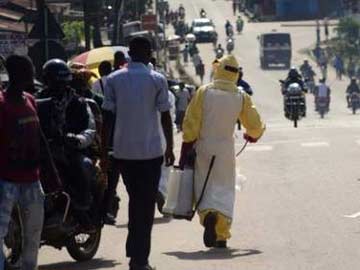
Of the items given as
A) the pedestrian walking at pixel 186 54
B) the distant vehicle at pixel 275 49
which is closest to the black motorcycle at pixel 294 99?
the distant vehicle at pixel 275 49

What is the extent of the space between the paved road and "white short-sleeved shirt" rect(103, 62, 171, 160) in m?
1.43

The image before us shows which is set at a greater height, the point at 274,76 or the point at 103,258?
the point at 103,258

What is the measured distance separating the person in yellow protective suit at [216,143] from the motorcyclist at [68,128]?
68.5 inches

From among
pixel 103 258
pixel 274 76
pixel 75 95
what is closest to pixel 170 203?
pixel 103 258

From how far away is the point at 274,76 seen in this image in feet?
279

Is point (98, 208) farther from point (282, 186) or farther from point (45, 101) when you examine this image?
point (282, 186)

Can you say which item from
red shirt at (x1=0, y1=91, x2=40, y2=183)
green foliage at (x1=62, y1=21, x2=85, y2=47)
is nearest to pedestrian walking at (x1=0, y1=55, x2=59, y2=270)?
red shirt at (x1=0, y1=91, x2=40, y2=183)

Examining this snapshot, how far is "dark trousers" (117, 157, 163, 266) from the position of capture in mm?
11547

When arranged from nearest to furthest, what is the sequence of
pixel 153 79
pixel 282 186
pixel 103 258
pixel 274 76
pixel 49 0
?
pixel 153 79 → pixel 103 258 → pixel 282 186 → pixel 49 0 → pixel 274 76

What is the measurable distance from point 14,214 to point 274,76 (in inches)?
2916

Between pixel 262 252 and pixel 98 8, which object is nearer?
pixel 262 252

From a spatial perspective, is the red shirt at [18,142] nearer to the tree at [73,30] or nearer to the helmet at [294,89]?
the helmet at [294,89]

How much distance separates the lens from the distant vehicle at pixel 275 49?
88.1 meters

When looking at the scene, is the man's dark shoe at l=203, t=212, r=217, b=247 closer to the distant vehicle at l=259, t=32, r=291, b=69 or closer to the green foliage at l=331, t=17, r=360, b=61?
the distant vehicle at l=259, t=32, r=291, b=69
